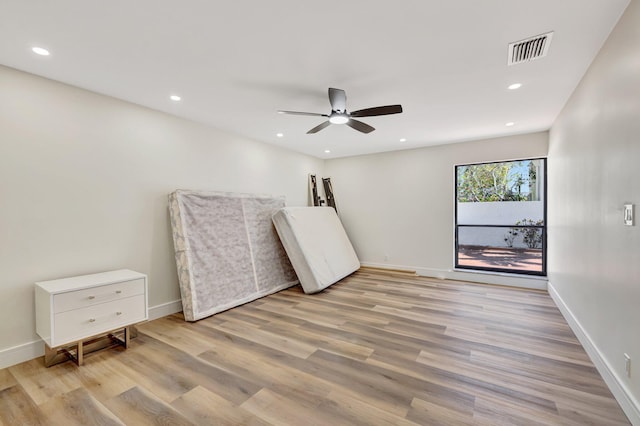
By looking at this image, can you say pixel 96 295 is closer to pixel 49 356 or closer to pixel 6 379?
pixel 49 356

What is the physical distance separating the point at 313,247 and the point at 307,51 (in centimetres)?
329

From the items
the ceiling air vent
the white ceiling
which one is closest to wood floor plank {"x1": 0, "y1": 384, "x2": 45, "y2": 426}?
the white ceiling

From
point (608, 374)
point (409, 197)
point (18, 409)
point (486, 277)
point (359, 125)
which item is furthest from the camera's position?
point (409, 197)

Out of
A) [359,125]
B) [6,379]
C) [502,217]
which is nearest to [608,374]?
[359,125]

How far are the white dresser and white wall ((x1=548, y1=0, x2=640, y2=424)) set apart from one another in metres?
3.89

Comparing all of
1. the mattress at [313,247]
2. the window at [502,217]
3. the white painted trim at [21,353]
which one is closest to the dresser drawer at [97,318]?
the white painted trim at [21,353]

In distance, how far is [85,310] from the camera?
8.17ft

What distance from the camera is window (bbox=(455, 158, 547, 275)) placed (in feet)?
15.9

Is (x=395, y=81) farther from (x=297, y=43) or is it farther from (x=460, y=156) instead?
(x=460, y=156)

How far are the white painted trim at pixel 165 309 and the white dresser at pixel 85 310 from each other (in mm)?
571

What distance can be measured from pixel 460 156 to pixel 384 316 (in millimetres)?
3519

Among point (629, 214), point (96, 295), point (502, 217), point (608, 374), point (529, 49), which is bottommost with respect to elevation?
point (608, 374)

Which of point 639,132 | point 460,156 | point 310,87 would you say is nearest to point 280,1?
point 310,87

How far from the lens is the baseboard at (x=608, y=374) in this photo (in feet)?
5.68
